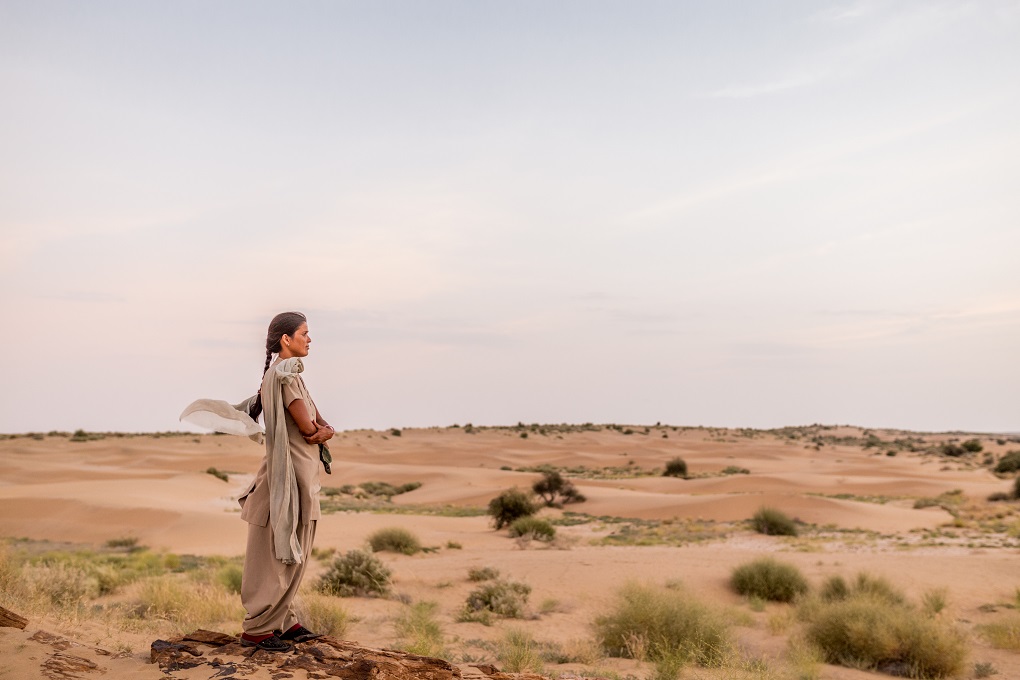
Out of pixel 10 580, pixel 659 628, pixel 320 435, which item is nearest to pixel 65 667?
pixel 320 435

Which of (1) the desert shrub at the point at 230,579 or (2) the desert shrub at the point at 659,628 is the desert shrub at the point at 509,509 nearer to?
(1) the desert shrub at the point at 230,579

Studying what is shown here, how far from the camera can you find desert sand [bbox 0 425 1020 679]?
1152 centimetres

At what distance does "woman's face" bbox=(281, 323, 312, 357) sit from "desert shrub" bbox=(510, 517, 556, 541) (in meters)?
16.2

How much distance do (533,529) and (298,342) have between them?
16.8 metres

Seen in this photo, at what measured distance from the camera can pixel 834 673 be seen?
941cm

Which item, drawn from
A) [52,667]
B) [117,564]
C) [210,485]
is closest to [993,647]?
[52,667]

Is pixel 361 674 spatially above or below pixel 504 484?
above

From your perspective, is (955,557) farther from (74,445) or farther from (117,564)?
(74,445)

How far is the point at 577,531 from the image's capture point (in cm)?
2483

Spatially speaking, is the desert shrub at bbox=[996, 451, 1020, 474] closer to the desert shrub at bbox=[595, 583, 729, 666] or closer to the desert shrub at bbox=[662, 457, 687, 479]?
the desert shrub at bbox=[662, 457, 687, 479]

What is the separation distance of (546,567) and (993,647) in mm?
7394

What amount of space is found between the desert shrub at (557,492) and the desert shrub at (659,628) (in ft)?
73.8

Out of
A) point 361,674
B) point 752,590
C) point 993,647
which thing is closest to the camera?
point 361,674

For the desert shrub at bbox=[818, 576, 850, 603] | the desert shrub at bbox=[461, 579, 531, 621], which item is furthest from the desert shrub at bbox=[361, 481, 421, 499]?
the desert shrub at bbox=[818, 576, 850, 603]
